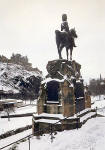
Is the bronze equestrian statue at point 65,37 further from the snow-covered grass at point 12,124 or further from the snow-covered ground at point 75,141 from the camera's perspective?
the snow-covered grass at point 12,124

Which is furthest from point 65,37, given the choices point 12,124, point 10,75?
point 10,75

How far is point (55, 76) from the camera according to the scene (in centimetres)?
1211

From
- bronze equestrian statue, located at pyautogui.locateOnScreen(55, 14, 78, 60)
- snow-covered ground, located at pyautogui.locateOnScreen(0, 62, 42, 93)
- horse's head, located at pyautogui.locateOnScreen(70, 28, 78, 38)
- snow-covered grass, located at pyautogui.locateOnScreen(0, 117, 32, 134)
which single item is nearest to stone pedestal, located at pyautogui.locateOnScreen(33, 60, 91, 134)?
bronze equestrian statue, located at pyautogui.locateOnScreen(55, 14, 78, 60)

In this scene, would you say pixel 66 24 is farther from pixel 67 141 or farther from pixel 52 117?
pixel 67 141

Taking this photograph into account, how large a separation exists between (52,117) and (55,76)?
2504 millimetres

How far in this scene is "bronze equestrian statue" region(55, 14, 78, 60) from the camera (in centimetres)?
1298

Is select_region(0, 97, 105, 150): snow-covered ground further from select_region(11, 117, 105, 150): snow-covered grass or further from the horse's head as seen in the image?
the horse's head

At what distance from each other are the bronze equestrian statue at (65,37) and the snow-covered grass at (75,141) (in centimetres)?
508

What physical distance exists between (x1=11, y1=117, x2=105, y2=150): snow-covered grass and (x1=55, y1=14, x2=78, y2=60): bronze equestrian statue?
508 centimetres

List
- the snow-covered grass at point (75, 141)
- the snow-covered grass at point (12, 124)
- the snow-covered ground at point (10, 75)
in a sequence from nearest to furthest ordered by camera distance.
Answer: the snow-covered grass at point (75, 141) < the snow-covered grass at point (12, 124) < the snow-covered ground at point (10, 75)

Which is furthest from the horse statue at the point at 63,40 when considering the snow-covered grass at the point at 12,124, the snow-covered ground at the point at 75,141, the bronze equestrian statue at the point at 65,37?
the snow-covered grass at the point at 12,124

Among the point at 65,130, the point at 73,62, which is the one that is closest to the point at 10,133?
the point at 65,130

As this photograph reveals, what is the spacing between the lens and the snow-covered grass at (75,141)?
326 inches

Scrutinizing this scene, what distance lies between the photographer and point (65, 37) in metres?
13.0
